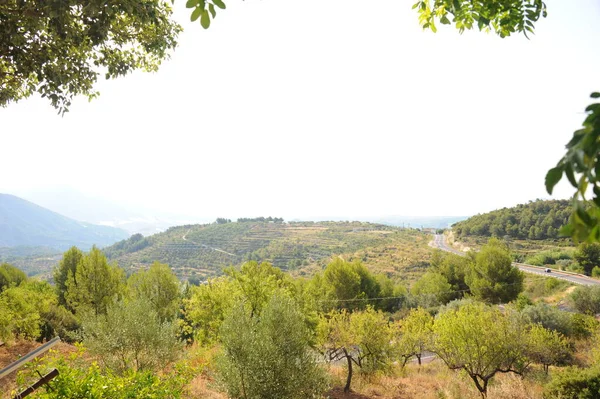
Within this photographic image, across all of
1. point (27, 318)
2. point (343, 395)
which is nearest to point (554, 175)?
point (343, 395)

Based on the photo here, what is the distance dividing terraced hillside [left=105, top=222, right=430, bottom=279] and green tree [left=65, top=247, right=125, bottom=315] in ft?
157

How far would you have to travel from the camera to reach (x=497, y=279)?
3169 centimetres

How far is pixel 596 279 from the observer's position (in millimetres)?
42188

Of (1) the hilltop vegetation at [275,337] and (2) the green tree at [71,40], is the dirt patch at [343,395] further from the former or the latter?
(2) the green tree at [71,40]

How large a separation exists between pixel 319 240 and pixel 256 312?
95.5 metres

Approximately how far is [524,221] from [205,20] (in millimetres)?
98336

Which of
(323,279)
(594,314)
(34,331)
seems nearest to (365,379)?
(323,279)

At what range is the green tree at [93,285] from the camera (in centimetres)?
2211

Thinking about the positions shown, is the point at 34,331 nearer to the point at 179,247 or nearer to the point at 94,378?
the point at 94,378

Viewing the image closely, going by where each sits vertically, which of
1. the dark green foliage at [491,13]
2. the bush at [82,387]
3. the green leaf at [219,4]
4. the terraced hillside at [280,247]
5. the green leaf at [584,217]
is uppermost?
the dark green foliage at [491,13]

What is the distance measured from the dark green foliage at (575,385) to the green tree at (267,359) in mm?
10623

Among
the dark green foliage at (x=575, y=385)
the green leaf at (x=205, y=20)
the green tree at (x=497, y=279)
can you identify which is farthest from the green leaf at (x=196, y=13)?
the green tree at (x=497, y=279)

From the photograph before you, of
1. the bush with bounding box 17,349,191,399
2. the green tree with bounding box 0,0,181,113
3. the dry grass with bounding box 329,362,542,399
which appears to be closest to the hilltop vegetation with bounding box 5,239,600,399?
the bush with bounding box 17,349,191,399

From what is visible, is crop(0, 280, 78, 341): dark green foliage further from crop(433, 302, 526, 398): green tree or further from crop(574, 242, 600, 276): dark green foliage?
crop(574, 242, 600, 276): dark green foliage
